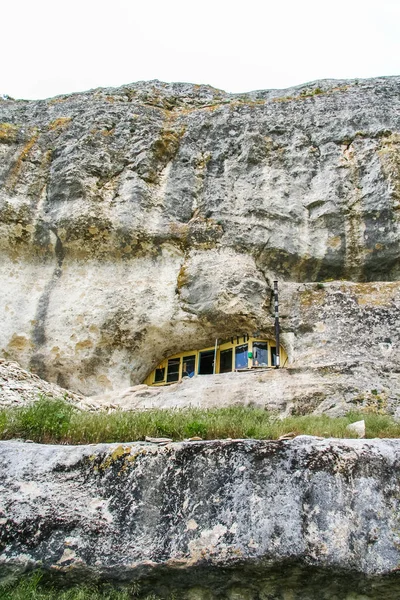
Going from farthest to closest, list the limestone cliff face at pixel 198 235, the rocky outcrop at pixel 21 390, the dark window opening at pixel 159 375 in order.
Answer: the dark window opening at pixel 159 375 → the limestone cliff face at pixel 198 235 → the rocky outcrop at pixel 21 390

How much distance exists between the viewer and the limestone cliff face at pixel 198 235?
1450cm

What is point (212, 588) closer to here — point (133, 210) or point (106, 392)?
point (106, 392)

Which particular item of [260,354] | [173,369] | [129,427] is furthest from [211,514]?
[173,369]

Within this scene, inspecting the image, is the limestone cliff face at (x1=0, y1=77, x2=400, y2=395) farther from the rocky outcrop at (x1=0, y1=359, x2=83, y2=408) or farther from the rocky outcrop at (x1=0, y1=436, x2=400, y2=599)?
the rocky outcrop at (x1=0, y1=436, x2=400, y2=599)

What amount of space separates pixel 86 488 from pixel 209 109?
1530cm

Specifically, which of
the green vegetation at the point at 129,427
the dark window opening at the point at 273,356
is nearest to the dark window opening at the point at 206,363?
the dark window opening at the point at 273,356

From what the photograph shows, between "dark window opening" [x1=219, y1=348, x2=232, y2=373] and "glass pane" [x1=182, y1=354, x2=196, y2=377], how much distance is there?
0.77 meters

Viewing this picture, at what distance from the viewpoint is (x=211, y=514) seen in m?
5.80

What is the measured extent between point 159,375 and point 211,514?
10.1 m

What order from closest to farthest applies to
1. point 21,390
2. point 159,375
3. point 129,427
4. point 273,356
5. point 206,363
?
point 129,427, point 21,390, point 273,356, point 206,363, point 159,375

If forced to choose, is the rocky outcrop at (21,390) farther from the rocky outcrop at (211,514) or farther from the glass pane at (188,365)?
the glass pane at (188,365)

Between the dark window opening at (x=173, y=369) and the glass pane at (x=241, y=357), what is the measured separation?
5.55 ft

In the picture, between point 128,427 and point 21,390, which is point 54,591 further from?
point 21,390

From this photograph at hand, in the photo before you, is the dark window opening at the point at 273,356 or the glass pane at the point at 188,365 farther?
the glass pane at the point at 188,365
